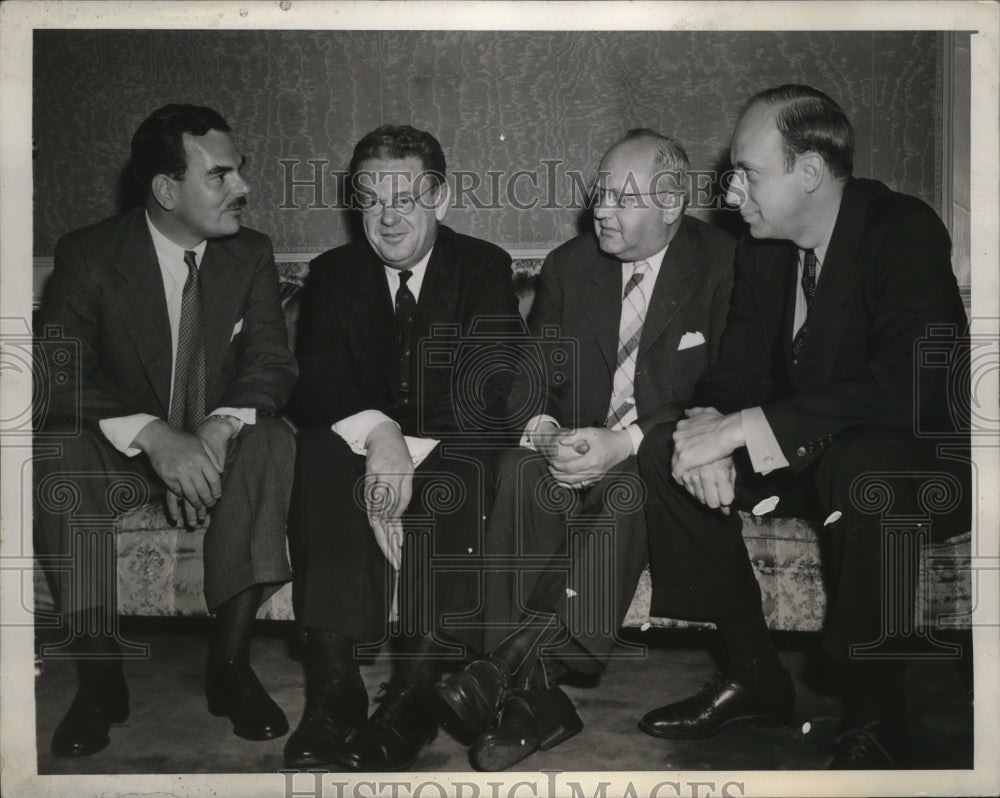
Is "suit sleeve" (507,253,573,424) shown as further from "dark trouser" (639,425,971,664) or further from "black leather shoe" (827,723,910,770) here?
"black leather shoe" (827,723,910,770)

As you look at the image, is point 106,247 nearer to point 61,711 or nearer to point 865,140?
point 61,711

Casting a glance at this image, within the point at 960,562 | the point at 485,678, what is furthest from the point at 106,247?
the point at 960,562

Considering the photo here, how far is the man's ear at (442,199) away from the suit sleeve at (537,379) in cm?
30

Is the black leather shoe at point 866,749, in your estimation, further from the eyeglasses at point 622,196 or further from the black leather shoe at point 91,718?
the black leather shoe at point 91,718

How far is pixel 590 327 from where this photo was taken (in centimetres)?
207

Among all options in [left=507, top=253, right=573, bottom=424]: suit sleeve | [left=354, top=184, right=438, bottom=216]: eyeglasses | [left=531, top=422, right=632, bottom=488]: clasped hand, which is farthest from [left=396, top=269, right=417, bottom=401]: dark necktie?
[left=531, top=422, right=632, bottom=488]: clasped hand

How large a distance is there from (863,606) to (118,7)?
1.91m

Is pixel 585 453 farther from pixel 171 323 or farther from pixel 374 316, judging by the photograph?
pixel 171 323

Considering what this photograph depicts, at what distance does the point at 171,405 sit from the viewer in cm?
208

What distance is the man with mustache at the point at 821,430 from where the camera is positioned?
6.12 ft

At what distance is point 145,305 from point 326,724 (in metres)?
0.97

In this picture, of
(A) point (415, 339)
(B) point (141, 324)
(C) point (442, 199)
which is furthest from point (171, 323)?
(C) point (442, 199)

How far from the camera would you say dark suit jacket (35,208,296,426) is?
2043 millimetres
